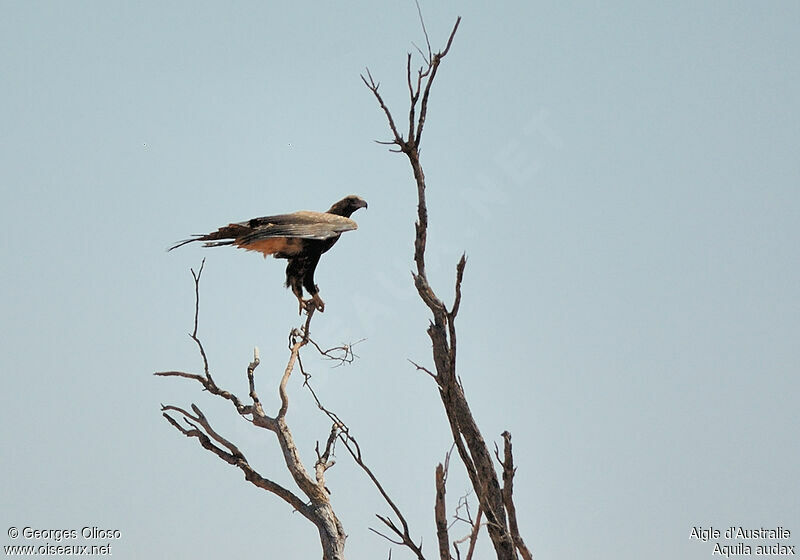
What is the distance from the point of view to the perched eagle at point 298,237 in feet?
16.3

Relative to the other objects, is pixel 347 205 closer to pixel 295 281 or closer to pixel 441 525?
pixel 295 281

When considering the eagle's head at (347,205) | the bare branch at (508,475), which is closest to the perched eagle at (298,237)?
the eagle's head at (347,205)

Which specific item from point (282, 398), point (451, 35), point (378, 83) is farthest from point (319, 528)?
point (451, 35)

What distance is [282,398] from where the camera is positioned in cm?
489

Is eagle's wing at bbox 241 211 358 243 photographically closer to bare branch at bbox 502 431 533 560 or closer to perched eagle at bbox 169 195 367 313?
perched eagle at bbox 169 195 367 313

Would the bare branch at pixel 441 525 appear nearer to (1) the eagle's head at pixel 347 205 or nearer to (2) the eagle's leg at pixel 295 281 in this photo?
(2) the eagle's leg at pixel 295 281

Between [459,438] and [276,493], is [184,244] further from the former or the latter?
[459,438]

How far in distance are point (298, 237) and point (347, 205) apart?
0.66 meters

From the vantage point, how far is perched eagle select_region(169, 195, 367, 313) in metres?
4.96

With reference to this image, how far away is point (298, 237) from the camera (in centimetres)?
511

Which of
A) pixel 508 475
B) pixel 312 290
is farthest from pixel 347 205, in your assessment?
pixel 508 475

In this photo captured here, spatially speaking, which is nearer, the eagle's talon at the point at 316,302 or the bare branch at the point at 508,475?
the bare branch at the point at 508,475

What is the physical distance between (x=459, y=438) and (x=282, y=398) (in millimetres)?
1317

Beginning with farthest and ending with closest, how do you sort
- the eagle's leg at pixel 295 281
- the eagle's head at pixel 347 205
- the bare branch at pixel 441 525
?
the eagle's head at pixel 347 205
the eagle's leg at pixel 295 281
the bare branch at pixel 441 525
